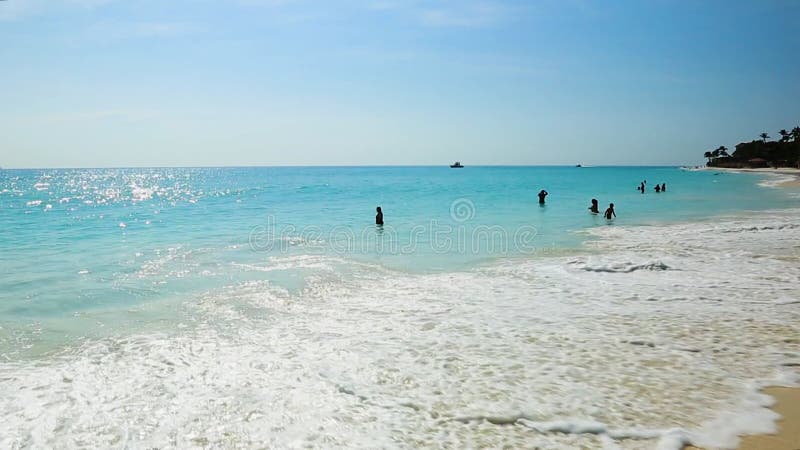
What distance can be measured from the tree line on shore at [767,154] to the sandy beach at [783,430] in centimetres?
15246

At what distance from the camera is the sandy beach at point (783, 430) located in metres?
5.17

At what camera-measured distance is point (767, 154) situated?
14262 centimetres

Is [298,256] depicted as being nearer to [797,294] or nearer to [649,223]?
[797,294]

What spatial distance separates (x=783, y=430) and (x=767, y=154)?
579ft

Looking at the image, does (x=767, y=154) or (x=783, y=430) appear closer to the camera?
(x=783, y=430)

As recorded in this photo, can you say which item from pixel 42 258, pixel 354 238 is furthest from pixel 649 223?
pixel 42 258

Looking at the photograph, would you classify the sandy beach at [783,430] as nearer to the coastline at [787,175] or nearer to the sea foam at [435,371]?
the sea foam at [435,371]

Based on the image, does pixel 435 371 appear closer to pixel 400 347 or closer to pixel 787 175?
pixel 400 347

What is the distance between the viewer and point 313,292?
13.0 m

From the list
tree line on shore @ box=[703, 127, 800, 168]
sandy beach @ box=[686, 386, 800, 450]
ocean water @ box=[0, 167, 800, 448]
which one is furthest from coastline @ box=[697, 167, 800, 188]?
sandy beach @ box=[686, 386, 800, 450]

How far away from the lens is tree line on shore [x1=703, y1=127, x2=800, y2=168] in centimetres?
12875

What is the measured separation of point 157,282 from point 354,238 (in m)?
11.3

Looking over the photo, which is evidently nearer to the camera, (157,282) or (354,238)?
(157,282)

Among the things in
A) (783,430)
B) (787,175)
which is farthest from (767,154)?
(783,430)
